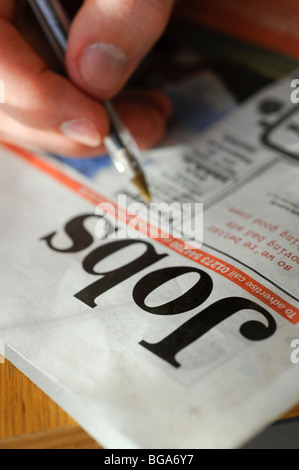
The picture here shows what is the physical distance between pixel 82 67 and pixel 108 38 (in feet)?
0.09

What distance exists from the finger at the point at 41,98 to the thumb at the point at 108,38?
14 mm

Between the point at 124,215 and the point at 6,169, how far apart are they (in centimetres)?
13

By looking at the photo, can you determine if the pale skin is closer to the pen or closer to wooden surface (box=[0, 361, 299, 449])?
the pen

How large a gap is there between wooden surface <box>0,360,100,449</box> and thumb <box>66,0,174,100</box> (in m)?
0.24

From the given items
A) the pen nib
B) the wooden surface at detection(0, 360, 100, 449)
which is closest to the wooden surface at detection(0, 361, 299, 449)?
the wooden surface at detection(0, 360, 100, 449)

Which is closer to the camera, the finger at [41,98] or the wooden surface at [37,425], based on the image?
the wooden surface at [37,425]

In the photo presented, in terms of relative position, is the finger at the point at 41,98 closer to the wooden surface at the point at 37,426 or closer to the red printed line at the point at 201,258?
the red printed line at the point at 201,258

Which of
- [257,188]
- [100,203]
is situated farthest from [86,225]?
[257,188]

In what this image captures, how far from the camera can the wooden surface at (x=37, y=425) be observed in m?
0.28

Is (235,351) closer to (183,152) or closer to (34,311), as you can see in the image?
(34,311)

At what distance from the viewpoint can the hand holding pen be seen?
405mm

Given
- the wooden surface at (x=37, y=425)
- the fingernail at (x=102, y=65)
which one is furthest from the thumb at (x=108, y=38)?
the wooden surface at (x=37, y=425)

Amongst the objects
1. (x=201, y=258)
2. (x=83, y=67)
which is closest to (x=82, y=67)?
(x=83, y=67)
